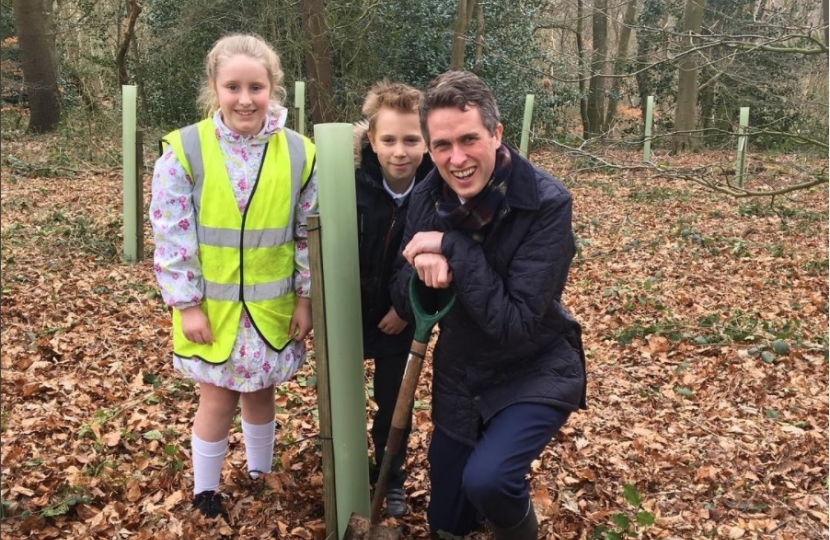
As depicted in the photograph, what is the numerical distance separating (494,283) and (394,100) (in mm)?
881

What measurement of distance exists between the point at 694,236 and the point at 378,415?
6957 millimetres

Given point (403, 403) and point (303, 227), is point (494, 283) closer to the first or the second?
point (403, 403)

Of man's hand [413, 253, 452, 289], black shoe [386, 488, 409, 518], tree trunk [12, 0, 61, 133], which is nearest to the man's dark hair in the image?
man's hand [413, 253, 452, 289]

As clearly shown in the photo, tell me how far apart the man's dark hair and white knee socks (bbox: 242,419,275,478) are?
1555 millimetres

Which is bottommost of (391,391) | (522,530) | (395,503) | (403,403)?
(395,503)

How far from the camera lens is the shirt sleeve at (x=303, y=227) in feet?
9.33

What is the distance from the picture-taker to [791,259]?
26.3ft

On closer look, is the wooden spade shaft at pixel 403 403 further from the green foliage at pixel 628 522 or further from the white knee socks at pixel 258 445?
the green foliage at pixel 628 522

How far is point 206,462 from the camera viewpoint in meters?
3.00

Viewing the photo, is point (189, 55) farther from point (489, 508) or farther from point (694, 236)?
point (489, 508)

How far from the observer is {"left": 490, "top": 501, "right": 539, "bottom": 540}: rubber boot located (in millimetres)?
2678

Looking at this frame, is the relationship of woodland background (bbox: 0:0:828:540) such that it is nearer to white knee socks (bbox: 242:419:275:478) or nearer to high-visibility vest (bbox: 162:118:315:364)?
white knee socks (bbox: 242:419:275:478)

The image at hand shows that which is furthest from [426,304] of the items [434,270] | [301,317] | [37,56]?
[37,56]

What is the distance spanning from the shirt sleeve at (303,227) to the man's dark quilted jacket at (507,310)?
13.9 inches
